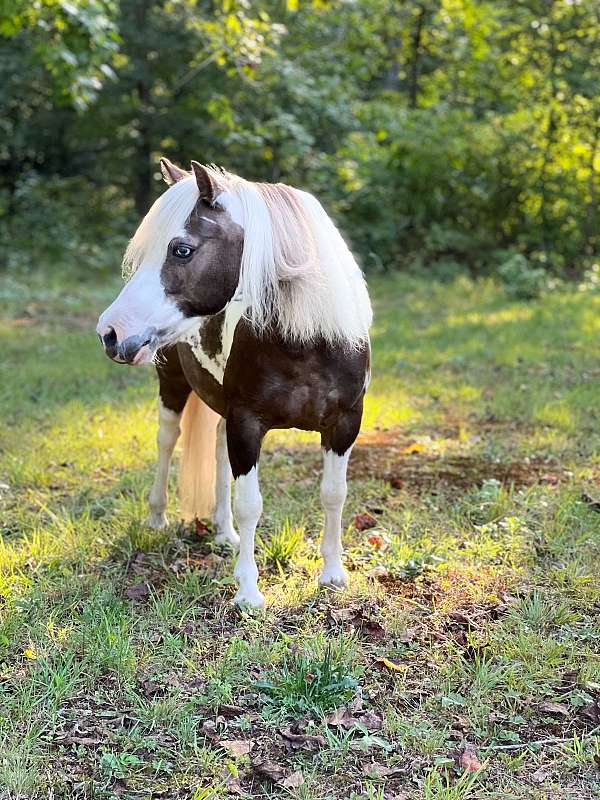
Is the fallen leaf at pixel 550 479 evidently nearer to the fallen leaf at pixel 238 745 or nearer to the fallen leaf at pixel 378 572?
the fallen leaf at pixel 378 572

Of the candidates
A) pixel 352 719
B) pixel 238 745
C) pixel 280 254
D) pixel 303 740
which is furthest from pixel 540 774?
pixel 280 254

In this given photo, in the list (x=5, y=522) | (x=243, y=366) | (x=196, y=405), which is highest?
(x=243, y=366)

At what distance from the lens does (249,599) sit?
340 centimetres

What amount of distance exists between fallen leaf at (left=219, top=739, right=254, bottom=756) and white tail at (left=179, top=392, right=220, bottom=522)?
1629 millimetres

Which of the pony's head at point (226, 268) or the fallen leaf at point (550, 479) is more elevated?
the pony's head at point (226, 268)

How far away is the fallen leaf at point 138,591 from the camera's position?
351 cm

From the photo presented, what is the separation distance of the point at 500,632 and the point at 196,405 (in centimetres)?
177

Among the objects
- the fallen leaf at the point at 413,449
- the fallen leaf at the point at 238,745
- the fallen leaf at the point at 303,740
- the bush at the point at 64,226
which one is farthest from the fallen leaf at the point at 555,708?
the bush at the point at 64,226

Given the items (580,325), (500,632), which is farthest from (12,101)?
(500,632)

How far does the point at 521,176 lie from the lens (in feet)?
43.5

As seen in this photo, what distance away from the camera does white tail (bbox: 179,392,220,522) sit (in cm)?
405

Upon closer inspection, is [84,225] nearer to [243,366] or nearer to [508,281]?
[508,281]

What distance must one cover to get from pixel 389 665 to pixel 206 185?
5.97ft

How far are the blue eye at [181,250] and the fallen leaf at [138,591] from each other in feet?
4.86
